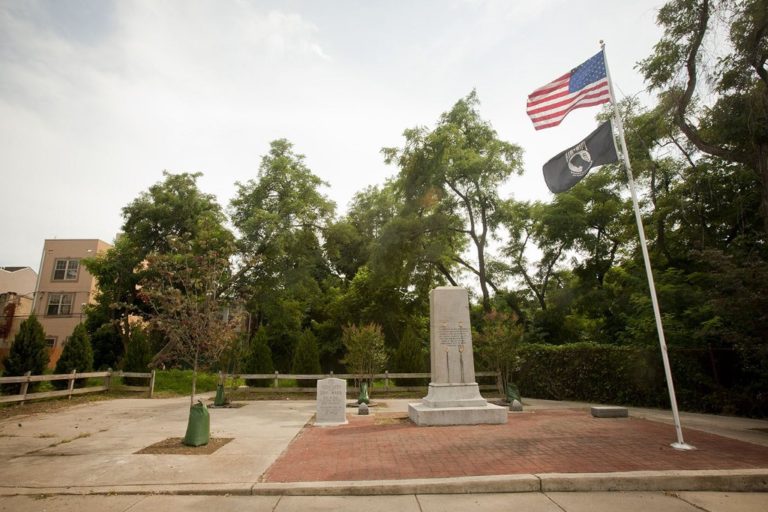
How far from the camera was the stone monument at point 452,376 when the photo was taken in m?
10.7

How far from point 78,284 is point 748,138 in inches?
1715

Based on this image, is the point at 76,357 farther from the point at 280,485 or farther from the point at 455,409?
the point at 280,485

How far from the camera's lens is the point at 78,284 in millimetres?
35312

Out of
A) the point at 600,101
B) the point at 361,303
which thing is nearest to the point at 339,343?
the point at 361,303

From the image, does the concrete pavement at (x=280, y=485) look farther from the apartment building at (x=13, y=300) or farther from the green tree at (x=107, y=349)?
the apartment building at (x=13, y=300)

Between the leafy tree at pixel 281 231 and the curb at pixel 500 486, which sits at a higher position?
the leafy tree at pixel 281 231

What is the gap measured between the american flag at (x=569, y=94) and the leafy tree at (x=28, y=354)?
19050 mm

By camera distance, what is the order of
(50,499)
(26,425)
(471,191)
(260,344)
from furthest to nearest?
1. (471,191)
2. (260,344)
3. (26,425)
4. (50,499)

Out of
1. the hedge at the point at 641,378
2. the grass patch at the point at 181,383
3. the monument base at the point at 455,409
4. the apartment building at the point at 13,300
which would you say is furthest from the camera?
the apartment building at the point at 13,300

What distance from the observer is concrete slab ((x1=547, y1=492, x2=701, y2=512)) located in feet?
16.3

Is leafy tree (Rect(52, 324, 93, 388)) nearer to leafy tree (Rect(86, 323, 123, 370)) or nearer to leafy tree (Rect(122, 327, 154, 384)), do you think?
leafy tree (Rect(122, 327, 154, 384))

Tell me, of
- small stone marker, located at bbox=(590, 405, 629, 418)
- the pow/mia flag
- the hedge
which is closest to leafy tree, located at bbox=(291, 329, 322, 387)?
the hedge

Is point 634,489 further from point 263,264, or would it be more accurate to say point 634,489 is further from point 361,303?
point 361,303

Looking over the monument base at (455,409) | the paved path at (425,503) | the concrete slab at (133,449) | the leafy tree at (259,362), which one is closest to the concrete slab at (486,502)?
the paved path at (425,503)
